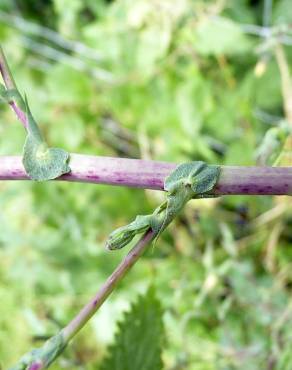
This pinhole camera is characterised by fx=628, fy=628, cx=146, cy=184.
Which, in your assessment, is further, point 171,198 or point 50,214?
point 50,214

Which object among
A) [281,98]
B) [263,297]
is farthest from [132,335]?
[281,98]

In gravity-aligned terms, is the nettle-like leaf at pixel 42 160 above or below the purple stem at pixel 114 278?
above

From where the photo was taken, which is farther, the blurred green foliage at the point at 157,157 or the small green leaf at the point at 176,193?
the blurred green foliage at the point at 157,157

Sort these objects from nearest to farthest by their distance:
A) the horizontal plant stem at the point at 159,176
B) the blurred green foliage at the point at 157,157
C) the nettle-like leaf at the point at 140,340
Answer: the horizontal plant stem at the point at 159,176, the nettle-like leaf at the point at 140,340, the blurred green foliage at the point at 157,157

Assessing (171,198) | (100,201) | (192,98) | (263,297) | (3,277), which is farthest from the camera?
(3,277)

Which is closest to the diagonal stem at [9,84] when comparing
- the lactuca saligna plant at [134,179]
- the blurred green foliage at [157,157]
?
the lactuca saligna plant at [134,179]

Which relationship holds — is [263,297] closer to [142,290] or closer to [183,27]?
[142,290]

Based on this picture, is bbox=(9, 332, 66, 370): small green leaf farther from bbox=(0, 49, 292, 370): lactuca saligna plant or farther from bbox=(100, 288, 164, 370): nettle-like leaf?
bbox=(100, 288, 164, 370): nettle-like leaf

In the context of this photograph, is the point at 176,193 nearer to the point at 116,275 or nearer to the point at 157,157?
the point at 116,275

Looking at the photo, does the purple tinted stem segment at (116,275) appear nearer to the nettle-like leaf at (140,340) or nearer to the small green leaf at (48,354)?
the small green leaf at (48,354)

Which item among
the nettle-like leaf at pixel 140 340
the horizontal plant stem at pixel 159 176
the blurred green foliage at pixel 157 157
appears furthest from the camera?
the blurred green foliage at pixel 157 157
